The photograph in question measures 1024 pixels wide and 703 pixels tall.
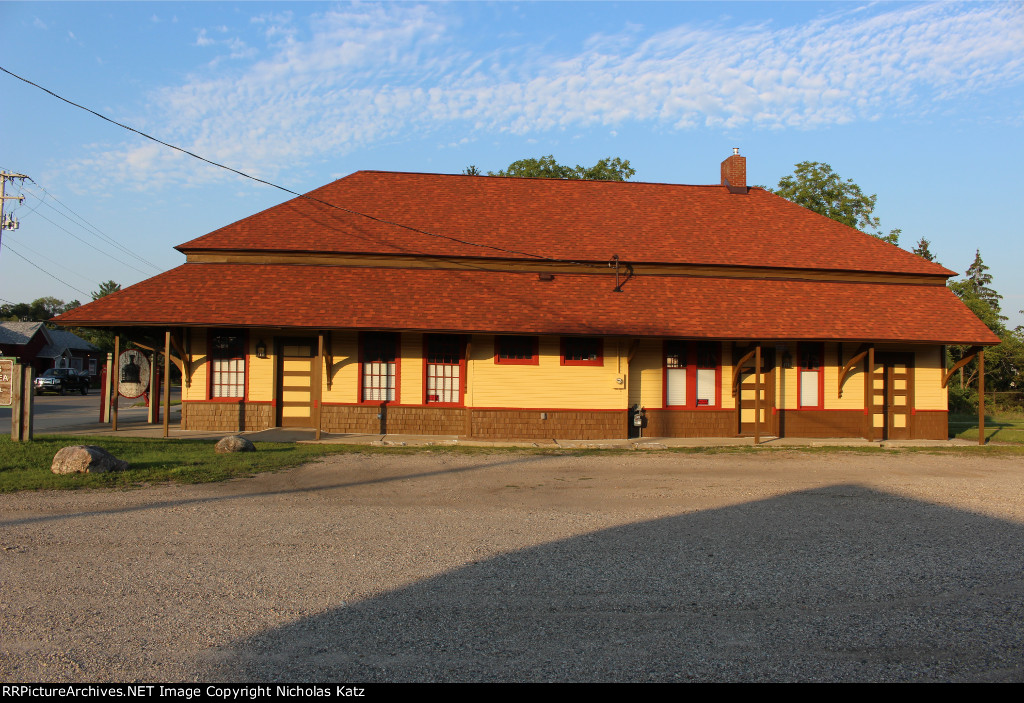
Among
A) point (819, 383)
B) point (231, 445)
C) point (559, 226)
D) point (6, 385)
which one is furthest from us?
point (559, 226)

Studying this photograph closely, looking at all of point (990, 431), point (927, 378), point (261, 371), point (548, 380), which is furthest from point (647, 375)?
point (990, 431)

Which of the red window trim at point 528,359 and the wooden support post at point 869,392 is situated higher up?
the red window trim at point 528,359

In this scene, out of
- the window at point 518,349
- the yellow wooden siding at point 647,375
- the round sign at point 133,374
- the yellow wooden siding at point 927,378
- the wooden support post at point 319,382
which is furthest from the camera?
the yellow wooden siding at point 927,378

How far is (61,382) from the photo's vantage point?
146 feet

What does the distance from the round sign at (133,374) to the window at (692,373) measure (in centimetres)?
1438

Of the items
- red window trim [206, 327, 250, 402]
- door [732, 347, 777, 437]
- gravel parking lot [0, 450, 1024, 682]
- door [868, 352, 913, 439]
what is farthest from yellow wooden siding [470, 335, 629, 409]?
gravel parking lot [0, 450, 1024, 682]

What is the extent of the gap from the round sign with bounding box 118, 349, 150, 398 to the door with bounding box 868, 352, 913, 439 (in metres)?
20.2

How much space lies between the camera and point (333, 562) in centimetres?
653

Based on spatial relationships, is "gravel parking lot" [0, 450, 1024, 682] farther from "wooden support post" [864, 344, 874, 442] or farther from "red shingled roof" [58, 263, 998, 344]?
"wooden support post" [864, 344, 874, 442]

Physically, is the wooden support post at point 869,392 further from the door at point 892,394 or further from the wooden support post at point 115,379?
the wooden support post at point 115,379

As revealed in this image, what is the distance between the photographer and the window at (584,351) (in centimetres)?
1881

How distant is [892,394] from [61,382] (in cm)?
4570

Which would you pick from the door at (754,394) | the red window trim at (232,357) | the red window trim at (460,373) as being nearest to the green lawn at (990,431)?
the door at (754,394)

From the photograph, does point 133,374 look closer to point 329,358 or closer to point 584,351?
point 329,358
